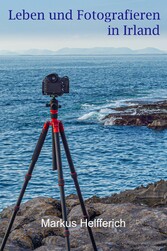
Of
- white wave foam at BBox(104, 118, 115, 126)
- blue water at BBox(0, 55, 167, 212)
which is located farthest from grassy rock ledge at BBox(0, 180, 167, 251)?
white wave foam at BBox(104, 118, 115, 126)

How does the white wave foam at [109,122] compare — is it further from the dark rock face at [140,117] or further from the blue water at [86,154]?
the blue water at [86,154]

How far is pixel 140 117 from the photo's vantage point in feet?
147

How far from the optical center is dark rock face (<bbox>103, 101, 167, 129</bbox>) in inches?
1707

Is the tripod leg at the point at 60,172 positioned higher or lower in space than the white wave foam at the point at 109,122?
higher

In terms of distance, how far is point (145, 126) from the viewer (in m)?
43.5

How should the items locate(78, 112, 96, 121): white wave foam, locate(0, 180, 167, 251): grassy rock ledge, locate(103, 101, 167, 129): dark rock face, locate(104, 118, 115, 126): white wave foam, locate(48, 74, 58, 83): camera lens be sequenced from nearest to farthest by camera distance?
1. locate(48, 74, 58, 83): camera lens
2. locate(0, 180, 167, 251): grassy rock ledge
3. locate(103, 101, 167, 129): dark rock face
4. locate(104, 118, 115, 126): white wave foam
5. locate(78, 112, 96, 121): white wave foam

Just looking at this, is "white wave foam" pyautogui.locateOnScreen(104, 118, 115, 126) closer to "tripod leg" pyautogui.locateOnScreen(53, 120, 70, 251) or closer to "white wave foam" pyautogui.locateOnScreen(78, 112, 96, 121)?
"white wave foam" pyautogui.locateOnScreen(78, 112, 96, 121)

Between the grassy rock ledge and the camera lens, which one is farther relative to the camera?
the grassy rock ledge

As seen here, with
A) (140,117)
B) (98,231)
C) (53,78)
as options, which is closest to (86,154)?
(140,117)

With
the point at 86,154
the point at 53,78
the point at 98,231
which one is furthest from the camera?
the point at 86,154

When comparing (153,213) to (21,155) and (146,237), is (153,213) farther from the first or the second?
(21,155)

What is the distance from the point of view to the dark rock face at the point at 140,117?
43.3 m

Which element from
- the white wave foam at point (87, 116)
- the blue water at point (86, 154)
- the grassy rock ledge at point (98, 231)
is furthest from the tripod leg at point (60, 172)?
the white wave foam at point (87, 116)

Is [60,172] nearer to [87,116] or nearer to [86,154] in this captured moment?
[86,154]
